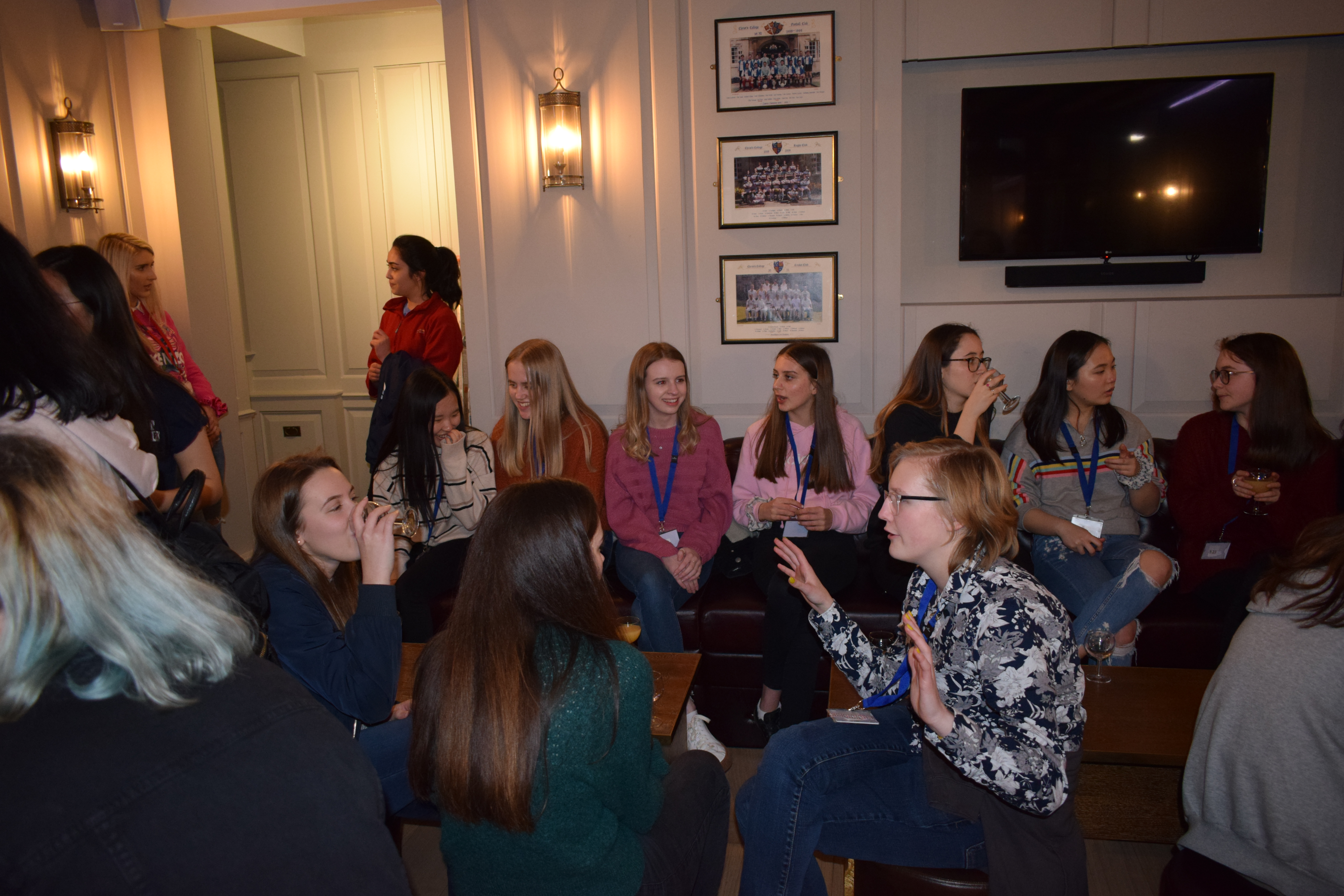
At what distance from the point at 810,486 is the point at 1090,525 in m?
1.03

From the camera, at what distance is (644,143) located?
3938 mm

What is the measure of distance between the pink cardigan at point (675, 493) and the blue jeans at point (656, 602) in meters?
0.17

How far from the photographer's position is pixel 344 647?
6.18 feet

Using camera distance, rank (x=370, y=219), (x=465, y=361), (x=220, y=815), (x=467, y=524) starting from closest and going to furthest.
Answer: (x=220, y=815) < (x=467, y=524) < (x=465, y=361) < (x=370, y=219)

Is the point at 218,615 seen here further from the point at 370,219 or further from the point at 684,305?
the point at 370,219

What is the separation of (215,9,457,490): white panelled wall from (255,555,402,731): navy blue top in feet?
13.5

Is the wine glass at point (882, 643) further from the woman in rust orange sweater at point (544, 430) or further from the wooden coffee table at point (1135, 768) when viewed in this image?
the woman in rust orange sweater at point (544, 430)

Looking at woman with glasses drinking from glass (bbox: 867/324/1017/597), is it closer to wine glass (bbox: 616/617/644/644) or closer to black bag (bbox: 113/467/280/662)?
wine glass (bbox: 616/617/644/644)

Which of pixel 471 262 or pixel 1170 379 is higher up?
pixel 471 262

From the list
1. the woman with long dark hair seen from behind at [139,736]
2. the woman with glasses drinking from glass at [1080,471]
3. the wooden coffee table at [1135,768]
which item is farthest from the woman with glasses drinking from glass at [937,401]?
the woman with long dark hair seen from behind at [139,736]

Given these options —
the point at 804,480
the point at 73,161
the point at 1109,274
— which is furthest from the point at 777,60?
the point at 73,161

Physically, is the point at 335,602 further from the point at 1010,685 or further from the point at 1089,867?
the point at 1089,867

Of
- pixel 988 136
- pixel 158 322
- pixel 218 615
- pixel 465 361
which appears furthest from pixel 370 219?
pixel 218 615

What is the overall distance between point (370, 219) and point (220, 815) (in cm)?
557
